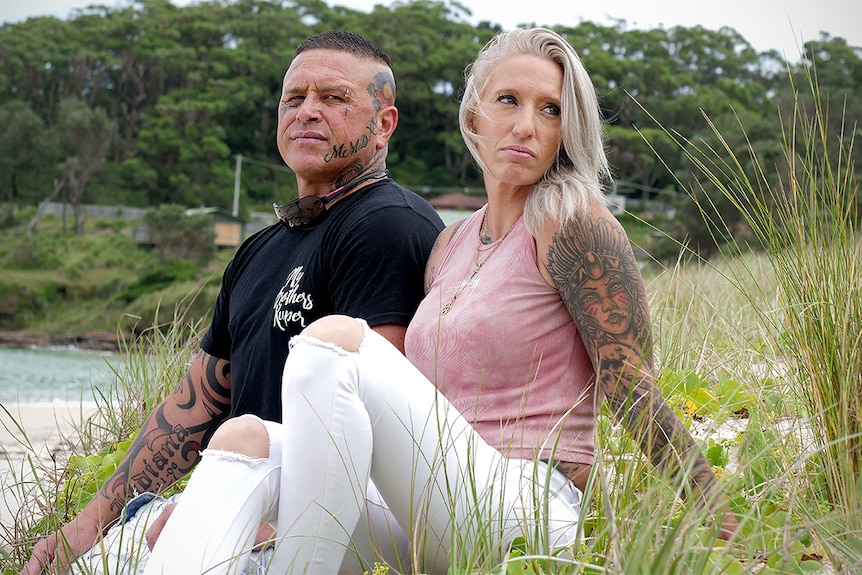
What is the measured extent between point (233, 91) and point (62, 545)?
5159 cm

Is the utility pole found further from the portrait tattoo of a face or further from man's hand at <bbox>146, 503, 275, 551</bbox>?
the portrait tattoo of a face

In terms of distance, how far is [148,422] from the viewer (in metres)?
2.62

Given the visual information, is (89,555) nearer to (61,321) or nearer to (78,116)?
(61,321)

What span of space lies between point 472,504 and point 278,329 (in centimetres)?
85

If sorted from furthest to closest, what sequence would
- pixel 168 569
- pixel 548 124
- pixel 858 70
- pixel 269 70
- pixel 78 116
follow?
pixel 269 70
pixel 78 116
pixel 858 70
pixel 548 124
pixel 168 569

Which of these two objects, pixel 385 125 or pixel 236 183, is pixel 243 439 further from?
pixel 236 183

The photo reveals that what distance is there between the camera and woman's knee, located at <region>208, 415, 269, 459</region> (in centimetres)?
183

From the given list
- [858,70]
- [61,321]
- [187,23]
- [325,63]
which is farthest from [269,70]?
[325,63]

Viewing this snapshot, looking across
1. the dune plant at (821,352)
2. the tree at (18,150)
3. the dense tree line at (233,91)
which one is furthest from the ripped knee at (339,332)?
the tree at (18,150)

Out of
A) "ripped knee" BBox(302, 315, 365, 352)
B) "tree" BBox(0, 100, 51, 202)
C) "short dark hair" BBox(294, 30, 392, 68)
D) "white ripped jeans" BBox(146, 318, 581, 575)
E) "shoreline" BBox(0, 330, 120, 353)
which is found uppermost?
"short dark hair" BBox(294, 30, 392, 68)

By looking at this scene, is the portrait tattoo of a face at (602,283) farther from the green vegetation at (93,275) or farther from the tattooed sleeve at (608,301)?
the green vegetation at (93,275)

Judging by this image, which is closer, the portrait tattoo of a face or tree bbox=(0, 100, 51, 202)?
the portrait tattoo of a face

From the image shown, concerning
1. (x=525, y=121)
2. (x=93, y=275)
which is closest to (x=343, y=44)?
(x=525, y=121)

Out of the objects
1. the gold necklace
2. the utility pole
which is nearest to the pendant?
the gold necklace
